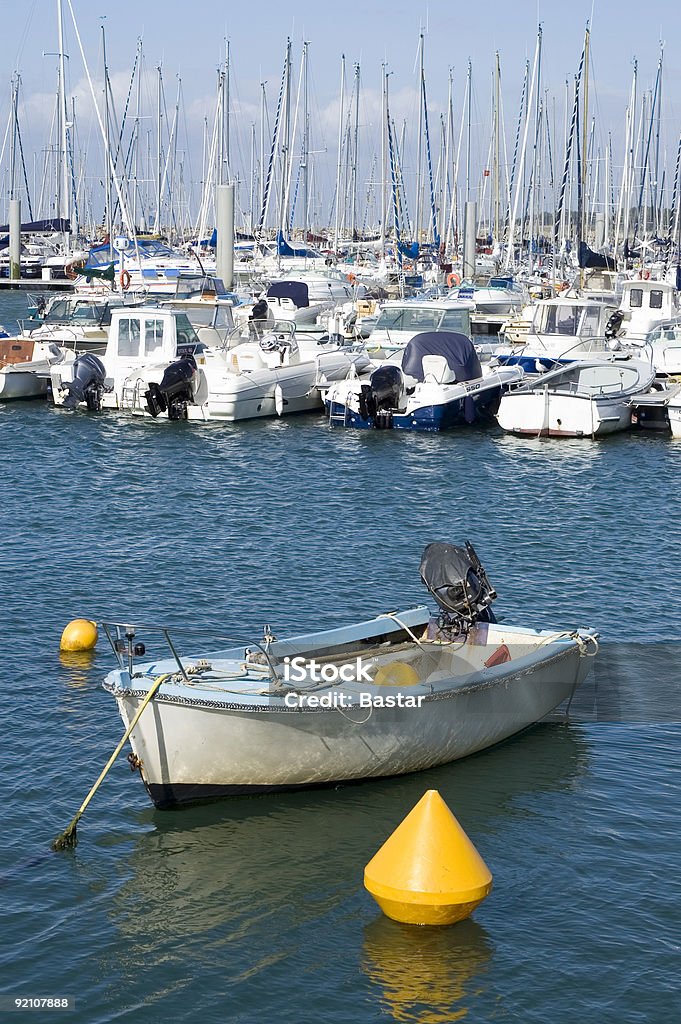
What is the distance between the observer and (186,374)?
108 feet

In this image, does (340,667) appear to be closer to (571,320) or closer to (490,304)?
(571,320)

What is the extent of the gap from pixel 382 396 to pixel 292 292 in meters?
18.8

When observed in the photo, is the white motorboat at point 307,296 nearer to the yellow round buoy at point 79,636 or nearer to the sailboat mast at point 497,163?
the sailboat mast at point 497,163

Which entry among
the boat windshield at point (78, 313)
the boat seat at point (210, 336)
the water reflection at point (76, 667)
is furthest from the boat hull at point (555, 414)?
the water reflection at point (76, 667)

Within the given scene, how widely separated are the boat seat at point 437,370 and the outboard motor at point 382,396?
68cm

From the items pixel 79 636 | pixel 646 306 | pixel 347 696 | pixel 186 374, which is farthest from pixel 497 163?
pixel 347 696

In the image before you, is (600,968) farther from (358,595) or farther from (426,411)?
(426,411)

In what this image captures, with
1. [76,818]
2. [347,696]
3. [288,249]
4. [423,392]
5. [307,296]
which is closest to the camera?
[76,818]

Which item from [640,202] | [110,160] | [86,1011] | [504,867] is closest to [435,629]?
[504,867]

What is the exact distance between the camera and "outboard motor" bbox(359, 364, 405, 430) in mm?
32531

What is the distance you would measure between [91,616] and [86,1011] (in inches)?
342

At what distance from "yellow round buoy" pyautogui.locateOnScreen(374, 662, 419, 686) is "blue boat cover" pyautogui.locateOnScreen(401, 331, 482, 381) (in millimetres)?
20798

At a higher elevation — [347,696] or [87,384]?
[87,384]

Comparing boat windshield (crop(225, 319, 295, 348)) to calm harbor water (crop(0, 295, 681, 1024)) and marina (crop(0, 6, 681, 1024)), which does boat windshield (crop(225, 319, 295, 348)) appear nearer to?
marina (crop(0, 6, 681, 1024))
